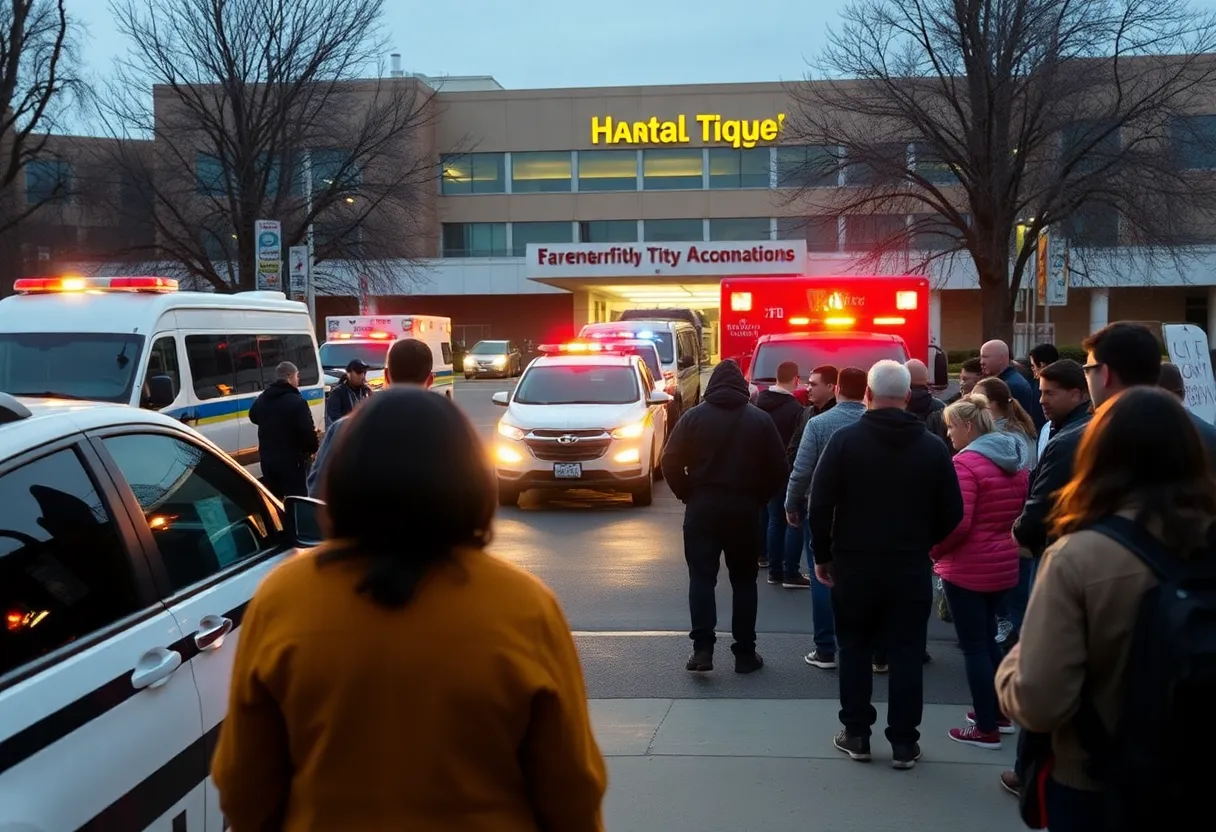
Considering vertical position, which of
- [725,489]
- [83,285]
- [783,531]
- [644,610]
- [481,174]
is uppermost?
[481,174]

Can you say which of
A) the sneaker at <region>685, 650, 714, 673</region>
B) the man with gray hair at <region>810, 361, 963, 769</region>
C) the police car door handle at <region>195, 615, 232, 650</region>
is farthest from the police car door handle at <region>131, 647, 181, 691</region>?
the sneaker at <region>685, 650, 714, 673</region>

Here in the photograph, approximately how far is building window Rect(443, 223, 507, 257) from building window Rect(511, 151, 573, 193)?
2.24 m

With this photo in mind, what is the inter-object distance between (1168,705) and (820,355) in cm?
1110

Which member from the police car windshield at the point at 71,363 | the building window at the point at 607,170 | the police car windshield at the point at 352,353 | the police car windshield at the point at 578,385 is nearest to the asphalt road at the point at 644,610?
the police car windshield at the point at 578,385

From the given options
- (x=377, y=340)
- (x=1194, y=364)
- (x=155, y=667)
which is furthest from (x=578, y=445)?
(x=377, y=340)

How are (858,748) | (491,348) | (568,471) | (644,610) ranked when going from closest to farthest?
(858,748) → (644,610) → (568,471) → (491,348)

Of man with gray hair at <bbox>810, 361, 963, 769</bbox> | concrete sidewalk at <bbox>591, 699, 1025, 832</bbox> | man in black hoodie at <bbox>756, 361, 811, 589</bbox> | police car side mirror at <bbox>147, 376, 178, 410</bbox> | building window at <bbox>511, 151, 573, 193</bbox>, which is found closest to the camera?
concrete sidewalk at <bbox>591, 699, 1025, 832</bbox>

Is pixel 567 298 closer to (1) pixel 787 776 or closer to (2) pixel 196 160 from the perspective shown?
(2) pixel 196 160

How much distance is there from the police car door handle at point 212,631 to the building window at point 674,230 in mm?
56096

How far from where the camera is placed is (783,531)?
10.3m

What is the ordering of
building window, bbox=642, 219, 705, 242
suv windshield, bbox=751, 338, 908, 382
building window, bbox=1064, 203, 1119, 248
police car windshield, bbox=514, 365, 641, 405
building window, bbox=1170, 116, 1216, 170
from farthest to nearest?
building window, bbox=642, 219, 705, 242, building window, bbox=1064, 203, 1119, 248, building window, bbox=1170, 116, 1216, 170, police car windshield, bbox=514, 365, 641, 405, suv windshield, bbox=751, 338, 908, 382

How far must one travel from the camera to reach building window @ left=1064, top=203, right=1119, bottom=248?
2512cm

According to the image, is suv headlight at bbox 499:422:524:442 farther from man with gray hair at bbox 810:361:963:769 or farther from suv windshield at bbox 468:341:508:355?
suv windshield at bbox 468:341:508:355

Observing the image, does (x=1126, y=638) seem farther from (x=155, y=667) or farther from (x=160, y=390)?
(x=160, y=390)
